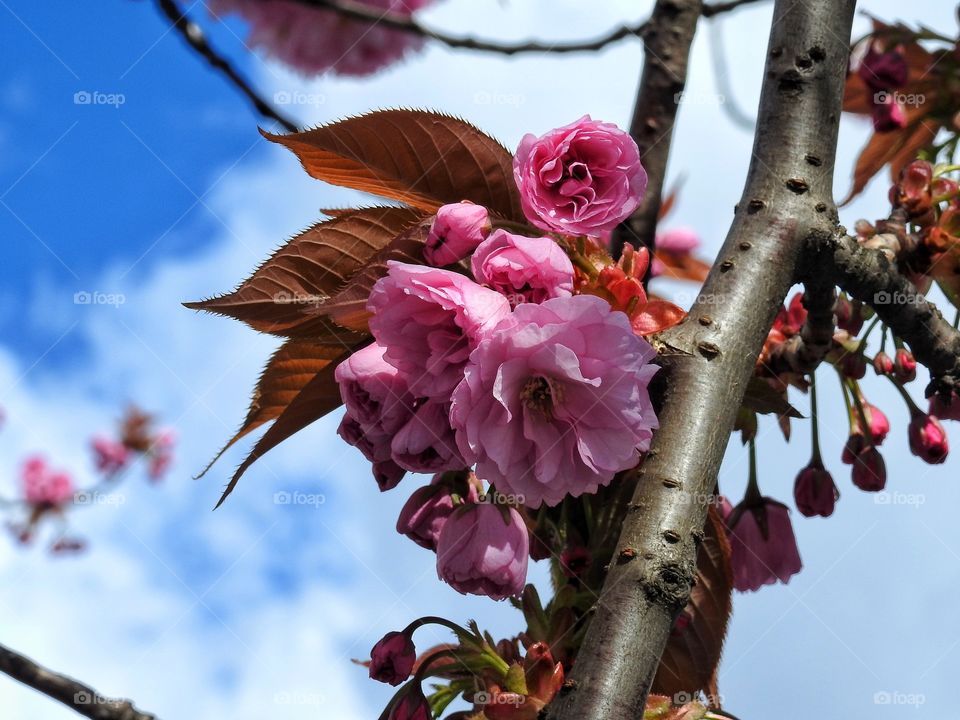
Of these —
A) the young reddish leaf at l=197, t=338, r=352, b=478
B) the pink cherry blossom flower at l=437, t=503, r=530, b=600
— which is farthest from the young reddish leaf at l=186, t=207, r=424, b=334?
the pink cherry blossom flower at l=437, t=503, r=530, b=600

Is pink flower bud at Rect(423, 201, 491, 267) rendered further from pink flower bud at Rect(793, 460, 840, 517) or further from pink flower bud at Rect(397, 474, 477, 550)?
pink flower bud at Rect(793, 460, 840, 517)

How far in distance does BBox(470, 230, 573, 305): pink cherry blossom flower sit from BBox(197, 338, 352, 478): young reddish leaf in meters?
0.26

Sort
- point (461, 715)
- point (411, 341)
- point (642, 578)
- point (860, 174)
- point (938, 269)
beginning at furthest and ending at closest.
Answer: point (860, 174) < point (938, 269) < point (461, 715) < point (411, 341) < point (642, 578)

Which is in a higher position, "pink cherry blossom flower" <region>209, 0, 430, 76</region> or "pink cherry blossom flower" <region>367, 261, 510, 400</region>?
"pink cherry blossom flower" <region>209, 0, 430, 76</region>

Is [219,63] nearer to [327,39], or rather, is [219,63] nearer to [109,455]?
[327,39]

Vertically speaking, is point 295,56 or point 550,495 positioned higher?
point 295,56

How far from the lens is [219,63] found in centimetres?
217

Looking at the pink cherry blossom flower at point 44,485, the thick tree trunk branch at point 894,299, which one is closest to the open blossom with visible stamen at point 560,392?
the thick tree trunk branch at point 894,299

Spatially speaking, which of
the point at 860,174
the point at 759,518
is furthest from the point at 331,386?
the point at 860,174

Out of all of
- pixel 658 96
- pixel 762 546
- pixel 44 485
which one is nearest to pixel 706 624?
pixel 762 546

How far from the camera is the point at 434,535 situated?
3.54ft

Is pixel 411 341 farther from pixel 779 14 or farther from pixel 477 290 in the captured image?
pixel 779 14

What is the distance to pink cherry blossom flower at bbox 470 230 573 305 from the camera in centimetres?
90

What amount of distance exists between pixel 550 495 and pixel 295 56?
2.16 m
